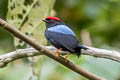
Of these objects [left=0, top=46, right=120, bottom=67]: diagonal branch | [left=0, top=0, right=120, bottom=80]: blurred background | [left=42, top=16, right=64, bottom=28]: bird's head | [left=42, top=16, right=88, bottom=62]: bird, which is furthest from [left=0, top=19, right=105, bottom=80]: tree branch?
[left=42, top=16, right=64, bottom=28]: bird's head

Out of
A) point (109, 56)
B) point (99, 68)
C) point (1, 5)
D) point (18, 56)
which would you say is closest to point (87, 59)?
point (99, 68)

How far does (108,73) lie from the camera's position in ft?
13.4

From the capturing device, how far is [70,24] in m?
5.21

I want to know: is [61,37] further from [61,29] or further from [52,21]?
[52,21]

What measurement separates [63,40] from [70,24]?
1965mm

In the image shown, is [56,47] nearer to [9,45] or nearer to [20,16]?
[20,16]

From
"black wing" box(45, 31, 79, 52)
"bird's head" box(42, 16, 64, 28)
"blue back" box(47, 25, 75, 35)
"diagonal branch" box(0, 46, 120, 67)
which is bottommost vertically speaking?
"diagonal branch" box(0, 46, 120, 67)

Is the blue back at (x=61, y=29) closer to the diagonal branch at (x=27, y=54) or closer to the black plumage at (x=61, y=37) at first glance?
the black plumage at (x=61, y=37)

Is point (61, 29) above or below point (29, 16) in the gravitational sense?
below

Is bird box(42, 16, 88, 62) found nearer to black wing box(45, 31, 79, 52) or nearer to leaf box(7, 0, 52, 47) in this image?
black wing box(45, 31, 79, 52)

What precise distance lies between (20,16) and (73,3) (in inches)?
60.3

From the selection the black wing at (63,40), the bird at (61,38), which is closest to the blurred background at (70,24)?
the bird at (61,38)

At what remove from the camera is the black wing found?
125 inches

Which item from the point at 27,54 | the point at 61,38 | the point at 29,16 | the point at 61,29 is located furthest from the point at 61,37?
the point at 29,16
